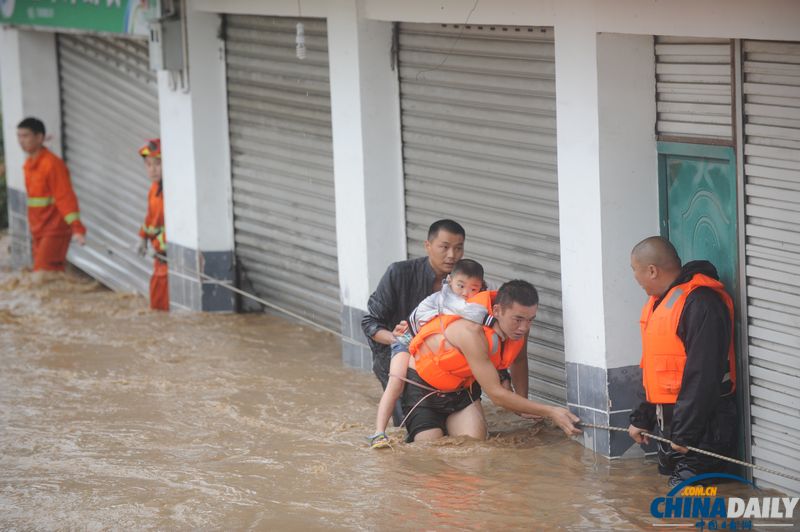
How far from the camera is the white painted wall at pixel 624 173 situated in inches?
276

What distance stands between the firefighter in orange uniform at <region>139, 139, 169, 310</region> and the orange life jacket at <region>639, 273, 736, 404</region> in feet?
22.4

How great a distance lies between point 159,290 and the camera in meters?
12.5

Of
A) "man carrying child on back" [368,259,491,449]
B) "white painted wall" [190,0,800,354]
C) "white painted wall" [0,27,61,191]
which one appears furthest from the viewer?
"white painted wall" [0,27,61,191]

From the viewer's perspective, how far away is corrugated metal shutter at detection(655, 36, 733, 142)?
6.67 meters

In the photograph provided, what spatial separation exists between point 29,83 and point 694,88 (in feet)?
32.0

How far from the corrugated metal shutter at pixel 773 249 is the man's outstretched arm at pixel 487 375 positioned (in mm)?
1105

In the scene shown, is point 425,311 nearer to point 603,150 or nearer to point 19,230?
point 603,150

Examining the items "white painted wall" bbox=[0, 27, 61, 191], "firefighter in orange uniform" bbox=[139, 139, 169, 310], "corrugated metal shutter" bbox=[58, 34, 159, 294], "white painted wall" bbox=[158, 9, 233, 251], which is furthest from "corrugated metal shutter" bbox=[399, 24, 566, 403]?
"white painted wall" bbox=[0, 27, 61, 191]

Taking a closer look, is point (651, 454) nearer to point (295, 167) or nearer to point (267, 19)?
point (295, 167)

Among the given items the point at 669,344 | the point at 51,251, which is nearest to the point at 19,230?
the point at 51,251

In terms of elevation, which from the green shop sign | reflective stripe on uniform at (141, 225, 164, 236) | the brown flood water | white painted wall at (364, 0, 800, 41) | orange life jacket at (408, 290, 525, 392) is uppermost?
the green shop sign

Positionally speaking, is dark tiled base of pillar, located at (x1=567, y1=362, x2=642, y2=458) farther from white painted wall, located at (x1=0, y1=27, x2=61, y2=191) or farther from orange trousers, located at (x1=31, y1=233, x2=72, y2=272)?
white painted wall, located at (x1=0, y1=27, x2=61, y2=191)

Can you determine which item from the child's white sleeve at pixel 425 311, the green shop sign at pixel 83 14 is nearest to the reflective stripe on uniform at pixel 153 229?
the green shop sign at pixel 83 14

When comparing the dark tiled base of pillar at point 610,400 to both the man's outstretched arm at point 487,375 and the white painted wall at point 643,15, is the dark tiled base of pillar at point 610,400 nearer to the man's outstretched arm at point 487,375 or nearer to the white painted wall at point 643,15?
the man's outstretched arm at point 487,375
